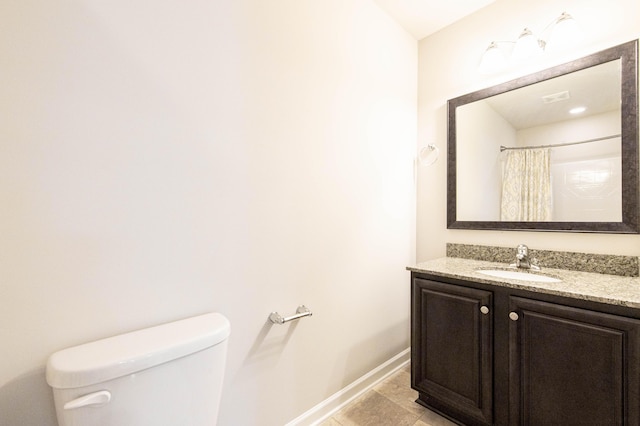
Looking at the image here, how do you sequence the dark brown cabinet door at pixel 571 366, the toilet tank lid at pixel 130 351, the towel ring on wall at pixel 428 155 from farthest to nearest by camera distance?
the towel ring on wall at pixel 428 155, the dark brown cabinet door at pixel 571 366, the toilet tank lid at pixel 130 351

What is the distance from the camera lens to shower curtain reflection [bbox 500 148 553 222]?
1629mm

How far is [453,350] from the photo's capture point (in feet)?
4.80

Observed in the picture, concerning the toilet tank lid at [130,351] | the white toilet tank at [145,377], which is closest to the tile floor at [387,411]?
the white toilet tank at [145,377]

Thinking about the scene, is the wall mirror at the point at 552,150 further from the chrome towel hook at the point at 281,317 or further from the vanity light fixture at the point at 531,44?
the chrome towel hook at the point at 281,317

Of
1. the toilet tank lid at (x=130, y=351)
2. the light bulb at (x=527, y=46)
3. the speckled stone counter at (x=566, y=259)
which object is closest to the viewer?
the toilet tank lid at (x=130, y=351)

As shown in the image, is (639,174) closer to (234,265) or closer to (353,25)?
(353,25)

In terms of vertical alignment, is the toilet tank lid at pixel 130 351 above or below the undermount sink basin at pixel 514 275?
below

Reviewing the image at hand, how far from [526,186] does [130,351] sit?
85.1 inches

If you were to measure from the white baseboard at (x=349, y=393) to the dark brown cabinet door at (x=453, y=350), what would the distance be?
31cm

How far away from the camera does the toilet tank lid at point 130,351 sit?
0.68 m

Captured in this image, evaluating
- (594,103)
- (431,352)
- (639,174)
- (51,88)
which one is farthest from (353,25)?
(431,352)

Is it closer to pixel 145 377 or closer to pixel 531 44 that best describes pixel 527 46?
pixel 531 44

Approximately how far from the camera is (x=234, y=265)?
1165 millimetres

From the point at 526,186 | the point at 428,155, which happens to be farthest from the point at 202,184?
the point at 526,186
